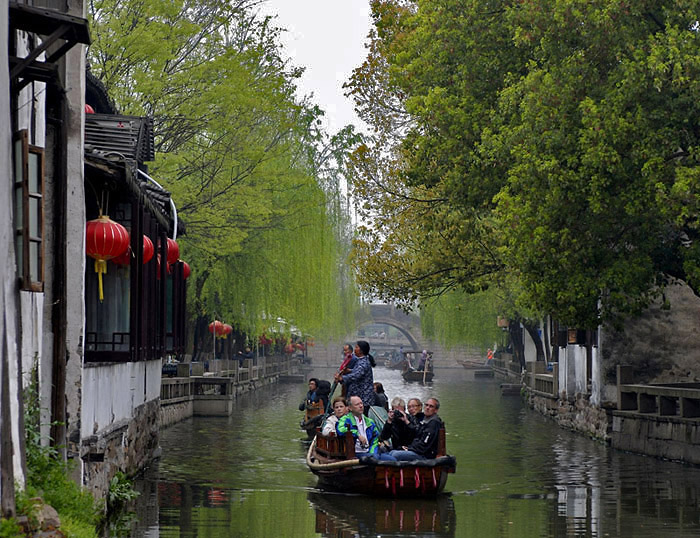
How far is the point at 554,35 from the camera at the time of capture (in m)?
20.7

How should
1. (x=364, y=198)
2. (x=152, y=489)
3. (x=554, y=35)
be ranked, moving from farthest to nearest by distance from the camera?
(x=364, y=198)
(x=554, y=35)
(x=152, y=489)

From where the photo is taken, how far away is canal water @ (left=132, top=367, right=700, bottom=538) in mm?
14094

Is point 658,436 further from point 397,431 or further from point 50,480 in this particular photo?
point 50,480

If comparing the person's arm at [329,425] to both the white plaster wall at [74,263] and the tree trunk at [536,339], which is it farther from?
the tree trunk at [536,339]

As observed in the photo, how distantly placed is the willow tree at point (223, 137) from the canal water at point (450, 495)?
562 centimetres

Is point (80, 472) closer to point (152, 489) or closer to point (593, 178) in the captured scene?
point (152, 489)

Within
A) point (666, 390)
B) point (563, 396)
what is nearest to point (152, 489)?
point (666, 390)

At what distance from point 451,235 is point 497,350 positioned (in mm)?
49583

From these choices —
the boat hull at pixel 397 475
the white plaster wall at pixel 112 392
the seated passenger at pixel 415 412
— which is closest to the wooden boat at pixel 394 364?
the white plaster wall at pixel 112 392

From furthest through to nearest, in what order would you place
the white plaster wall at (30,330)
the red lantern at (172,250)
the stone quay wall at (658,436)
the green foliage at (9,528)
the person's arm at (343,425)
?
the red lantern at (172,250) < the stone quay wall at (658,436) < the person's arm at (343,425) < the white plaster wall at (30,330) < the green foliage at (9,528)

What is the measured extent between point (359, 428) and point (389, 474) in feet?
4.07

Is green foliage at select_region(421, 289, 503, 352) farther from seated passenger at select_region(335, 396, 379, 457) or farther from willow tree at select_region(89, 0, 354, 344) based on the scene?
seated passenger at select_region(335, 396, 379, 457)

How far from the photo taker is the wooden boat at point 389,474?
53.6 feet

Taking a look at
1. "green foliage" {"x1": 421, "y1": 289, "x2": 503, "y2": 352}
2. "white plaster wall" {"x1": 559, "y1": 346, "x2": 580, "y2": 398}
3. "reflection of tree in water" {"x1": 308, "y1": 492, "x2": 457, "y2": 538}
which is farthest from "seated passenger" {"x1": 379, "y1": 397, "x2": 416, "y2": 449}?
"green foliage" {"x1": 421, "y1": 289, "x2": 503, "y2": 352}
